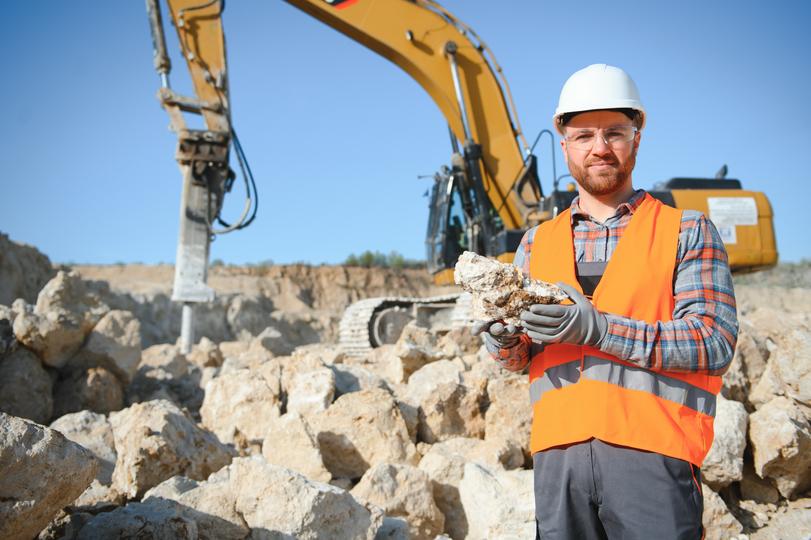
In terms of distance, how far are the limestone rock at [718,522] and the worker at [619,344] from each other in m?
1.81

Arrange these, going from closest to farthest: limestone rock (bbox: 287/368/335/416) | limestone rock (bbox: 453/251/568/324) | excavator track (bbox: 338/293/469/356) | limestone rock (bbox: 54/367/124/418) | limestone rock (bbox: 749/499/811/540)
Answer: limestone rock (bbox: 453/251/568/324) < limestone rock (bbox: 749/499/811/540) < limestone rock (bbox: 287/368/335/416) < limestone rock (bbox: 54/367/124/418) < excavator track (bbox: 338/293/469/356)

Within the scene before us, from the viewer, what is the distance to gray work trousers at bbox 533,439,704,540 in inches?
55.0

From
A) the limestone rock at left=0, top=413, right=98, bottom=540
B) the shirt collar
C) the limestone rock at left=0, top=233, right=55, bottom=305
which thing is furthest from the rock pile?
the limestone rock at left=0, top=233, right=55, bottom=305

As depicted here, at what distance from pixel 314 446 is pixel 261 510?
963mm

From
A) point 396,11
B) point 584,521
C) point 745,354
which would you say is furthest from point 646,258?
point 396,11

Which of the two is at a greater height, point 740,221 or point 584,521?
point 740,221

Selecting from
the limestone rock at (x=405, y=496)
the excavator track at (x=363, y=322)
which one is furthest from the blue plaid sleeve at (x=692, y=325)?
the excavator track at (x=363, y=322)

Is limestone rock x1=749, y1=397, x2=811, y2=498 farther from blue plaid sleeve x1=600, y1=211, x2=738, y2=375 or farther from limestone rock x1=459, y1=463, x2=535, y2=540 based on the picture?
blue plaid sleeve x1=600, y1=211, x2=738, y2=375

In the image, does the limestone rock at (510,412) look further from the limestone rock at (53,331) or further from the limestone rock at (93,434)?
the limestone rock at (53,331)

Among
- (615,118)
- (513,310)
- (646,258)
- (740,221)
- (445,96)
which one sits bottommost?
(513,310)

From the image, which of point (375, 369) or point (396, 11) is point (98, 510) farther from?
point (396, 11)

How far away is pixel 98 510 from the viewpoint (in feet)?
8.23

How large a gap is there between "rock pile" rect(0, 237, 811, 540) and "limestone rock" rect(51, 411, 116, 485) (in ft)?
0.03

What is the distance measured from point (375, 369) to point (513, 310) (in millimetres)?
4272
